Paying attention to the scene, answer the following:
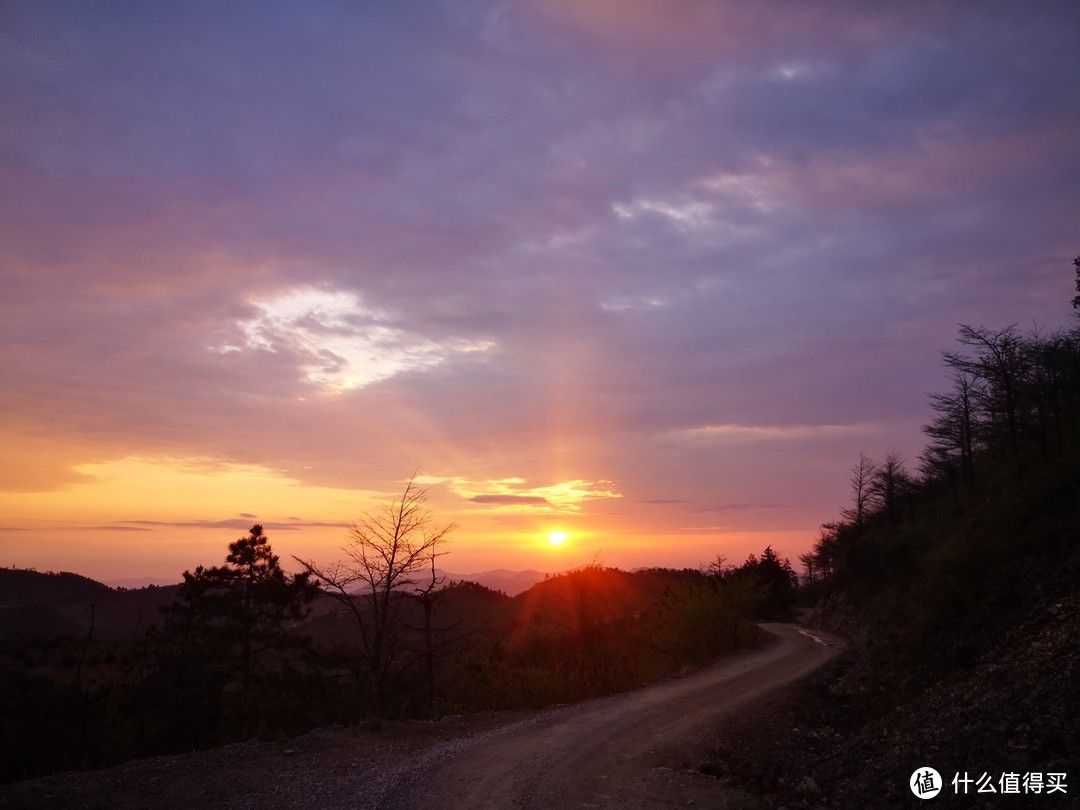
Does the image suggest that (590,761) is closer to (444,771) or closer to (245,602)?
(444,771)

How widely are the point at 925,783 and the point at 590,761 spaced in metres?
6.19

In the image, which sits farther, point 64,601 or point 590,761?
point 64,601

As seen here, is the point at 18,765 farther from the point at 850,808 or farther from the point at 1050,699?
the point at 1050,699

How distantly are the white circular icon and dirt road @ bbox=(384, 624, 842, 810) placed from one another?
2997 millimetres

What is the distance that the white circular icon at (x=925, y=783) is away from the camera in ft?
26.7

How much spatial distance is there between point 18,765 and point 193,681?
6.96 meters

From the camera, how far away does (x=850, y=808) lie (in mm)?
9125

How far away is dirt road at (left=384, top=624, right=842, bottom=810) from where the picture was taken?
1055 centimetres

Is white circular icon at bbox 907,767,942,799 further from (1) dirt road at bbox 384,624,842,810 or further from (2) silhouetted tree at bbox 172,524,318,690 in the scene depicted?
(2) silhouetted tree at bbox 172,524,318,690

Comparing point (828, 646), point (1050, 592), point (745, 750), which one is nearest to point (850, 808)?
point (745, 750)

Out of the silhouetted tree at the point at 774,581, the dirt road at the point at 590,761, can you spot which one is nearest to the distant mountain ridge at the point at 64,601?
the silhouetted tree at the point at 774,581

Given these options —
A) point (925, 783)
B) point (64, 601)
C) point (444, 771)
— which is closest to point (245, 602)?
point (444, 771)

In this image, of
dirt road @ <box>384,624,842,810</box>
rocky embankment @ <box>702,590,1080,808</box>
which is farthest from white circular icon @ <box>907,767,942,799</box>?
dirt road @ <box>384,624,842,810</box>

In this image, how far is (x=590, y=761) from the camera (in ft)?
41.2
